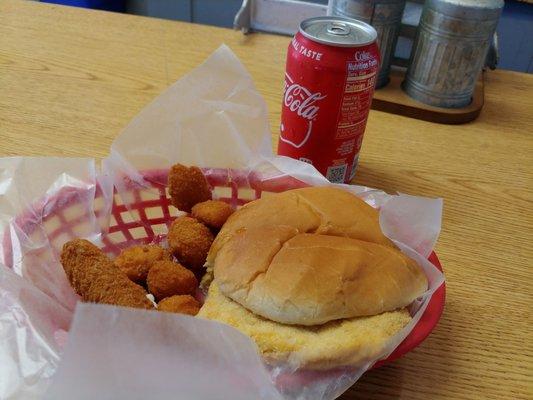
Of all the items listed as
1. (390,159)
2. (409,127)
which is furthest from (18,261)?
(409,127)

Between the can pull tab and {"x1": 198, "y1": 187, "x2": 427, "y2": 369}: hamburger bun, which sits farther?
the can pull tab

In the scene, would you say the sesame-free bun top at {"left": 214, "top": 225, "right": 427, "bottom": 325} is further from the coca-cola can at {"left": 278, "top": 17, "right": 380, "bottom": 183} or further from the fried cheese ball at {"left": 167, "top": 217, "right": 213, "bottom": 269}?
the coca-cola can at {"left": 278, "top": 17, "right": 380, "bottom": 183}

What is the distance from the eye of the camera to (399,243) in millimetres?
606

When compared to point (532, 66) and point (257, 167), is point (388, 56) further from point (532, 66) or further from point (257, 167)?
point (532, 66)

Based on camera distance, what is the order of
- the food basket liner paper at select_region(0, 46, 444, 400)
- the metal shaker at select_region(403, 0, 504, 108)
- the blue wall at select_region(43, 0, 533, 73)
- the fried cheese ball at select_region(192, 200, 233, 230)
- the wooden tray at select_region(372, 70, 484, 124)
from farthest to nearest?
the blue wall at select_region(43, 0, 533, 73) < the wooden tray at select_region(372, 70, 484, 124) < the metal shaker at select_region(403, 0, 504, 108) < the fried cheese ball at select_region(192, 200, 233, 230) < the food basket liner paper at select_region(0, 46, 444, 400)

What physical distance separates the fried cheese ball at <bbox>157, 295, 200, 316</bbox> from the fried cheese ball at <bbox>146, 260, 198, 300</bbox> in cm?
2

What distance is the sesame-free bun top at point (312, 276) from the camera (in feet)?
1.60

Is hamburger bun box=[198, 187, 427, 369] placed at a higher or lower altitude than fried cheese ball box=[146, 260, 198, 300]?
higher

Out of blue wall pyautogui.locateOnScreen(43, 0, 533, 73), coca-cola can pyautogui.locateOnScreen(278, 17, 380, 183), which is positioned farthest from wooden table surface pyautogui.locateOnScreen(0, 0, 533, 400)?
blue wall pyautogui.locateOnScreen(43, 0, 533, 73)

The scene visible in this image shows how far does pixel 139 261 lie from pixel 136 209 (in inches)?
5.1

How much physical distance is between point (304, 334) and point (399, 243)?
19 centimetres

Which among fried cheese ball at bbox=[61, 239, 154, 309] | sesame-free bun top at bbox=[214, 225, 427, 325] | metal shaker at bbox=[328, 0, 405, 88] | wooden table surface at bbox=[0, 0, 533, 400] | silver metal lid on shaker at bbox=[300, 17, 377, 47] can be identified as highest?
silver metal lid on shaker at bbox=[300, 17, 377, 47]

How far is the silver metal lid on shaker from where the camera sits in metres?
0.71

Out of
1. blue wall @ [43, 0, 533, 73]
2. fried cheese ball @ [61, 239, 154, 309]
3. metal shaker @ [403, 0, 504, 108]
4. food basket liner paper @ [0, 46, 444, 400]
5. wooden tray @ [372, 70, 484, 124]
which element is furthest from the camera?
blue wall @ [43, 0, 533, 73]
